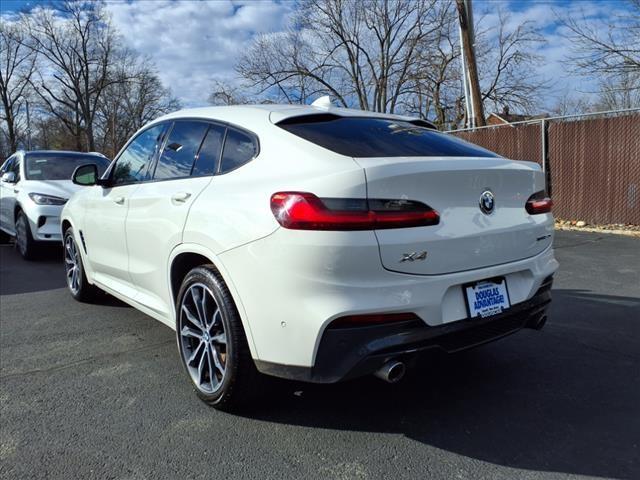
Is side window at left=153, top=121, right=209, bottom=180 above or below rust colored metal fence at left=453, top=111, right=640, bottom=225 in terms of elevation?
above

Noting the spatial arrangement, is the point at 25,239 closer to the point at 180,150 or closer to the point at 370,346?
the point at 180,150

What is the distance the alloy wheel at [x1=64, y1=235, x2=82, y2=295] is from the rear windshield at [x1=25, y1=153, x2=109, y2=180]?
3184mm

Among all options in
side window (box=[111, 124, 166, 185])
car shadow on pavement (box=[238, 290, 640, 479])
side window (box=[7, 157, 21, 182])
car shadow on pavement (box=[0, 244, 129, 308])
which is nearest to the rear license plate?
car shadow on pavement (box=[238, 290, 640, 479])

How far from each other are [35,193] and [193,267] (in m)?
5.76

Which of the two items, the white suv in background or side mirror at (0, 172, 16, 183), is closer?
the white suv in background

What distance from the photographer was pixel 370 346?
219 cm

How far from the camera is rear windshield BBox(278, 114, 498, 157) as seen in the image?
255 centimetres

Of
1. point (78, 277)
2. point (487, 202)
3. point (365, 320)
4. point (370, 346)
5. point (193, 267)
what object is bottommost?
point (78, 277)

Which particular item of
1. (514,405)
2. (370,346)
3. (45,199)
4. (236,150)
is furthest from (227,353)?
(45,199)

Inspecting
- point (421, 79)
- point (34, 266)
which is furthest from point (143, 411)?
point (421, 79)

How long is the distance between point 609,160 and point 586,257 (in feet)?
12.3

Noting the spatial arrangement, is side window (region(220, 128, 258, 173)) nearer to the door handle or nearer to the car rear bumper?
the door handle

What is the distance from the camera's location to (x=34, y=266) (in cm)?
728

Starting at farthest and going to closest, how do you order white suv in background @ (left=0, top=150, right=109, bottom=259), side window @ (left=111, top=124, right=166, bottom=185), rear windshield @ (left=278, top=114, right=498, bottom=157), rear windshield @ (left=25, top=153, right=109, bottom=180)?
rear windshield @ (left=25, top=153, right=109, bottom=180), white suv in background @ (left=0, top=150, right=109, bottom=259), side window @ (left=111, top=124, right=166, bottom=185), rear windshield @ (left=278, top=114, right=498, bottom=157)
